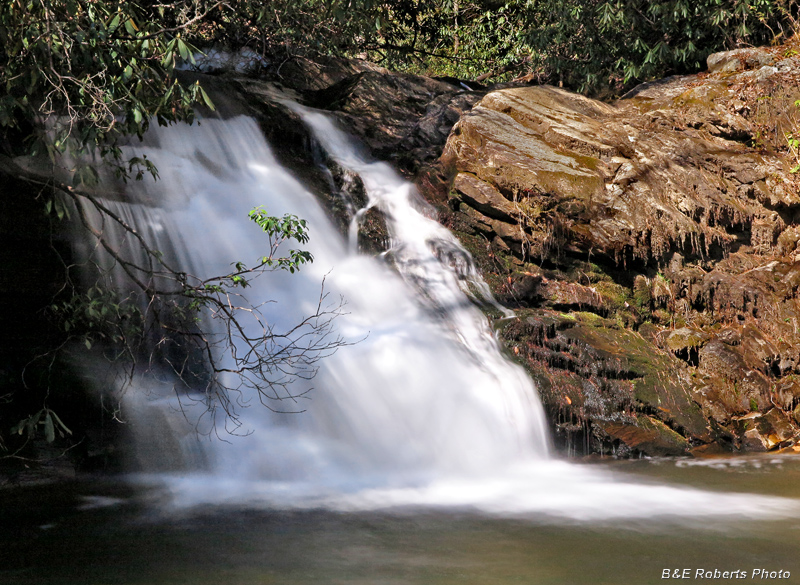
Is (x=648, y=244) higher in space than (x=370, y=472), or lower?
higher

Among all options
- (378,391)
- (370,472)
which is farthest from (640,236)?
(370,472)

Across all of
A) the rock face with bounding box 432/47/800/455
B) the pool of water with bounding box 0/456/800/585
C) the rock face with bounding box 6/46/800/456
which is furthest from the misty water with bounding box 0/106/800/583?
the rock face with bounding box 432/47/800/455

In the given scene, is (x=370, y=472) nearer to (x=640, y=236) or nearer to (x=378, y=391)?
(x=378, y=391)

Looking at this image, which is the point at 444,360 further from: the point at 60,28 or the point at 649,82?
the point at 649,82

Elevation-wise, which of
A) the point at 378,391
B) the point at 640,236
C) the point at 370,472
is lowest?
the point at 370,472

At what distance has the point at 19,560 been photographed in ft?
12.6

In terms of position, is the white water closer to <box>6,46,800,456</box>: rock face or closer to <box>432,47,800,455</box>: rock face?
<box>6,46,800,456</box>: rock face

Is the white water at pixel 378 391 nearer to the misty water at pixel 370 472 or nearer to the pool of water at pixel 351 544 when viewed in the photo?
the misty water at pixel 370 472

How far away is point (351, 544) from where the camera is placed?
4.16m

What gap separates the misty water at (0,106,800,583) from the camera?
393cm

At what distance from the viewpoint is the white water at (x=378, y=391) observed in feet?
17.1

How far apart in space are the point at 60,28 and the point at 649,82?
8.45 meters

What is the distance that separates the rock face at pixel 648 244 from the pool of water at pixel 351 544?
198cm

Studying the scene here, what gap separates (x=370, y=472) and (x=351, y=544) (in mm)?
1626
